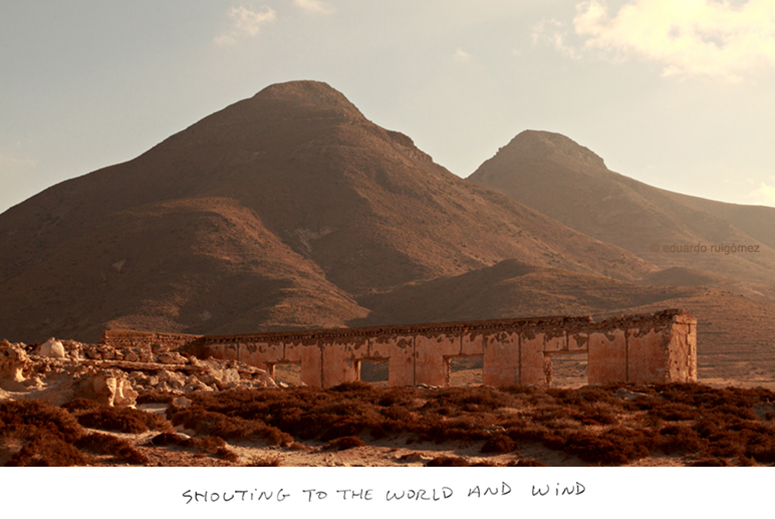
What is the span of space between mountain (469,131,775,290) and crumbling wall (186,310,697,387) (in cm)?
9534

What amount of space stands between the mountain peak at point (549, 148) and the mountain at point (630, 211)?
Answer: 0.76ft

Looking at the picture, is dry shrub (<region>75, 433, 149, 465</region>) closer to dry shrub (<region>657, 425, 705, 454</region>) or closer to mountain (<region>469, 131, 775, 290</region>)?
dry shrub (<region>657, 425, 705, 454</region>)

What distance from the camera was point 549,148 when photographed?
17988 cm

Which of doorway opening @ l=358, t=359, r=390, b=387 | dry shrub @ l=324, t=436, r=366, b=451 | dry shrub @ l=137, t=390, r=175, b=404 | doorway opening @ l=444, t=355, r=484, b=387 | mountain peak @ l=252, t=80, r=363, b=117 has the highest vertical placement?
mountain peak @ l=252, t=80, r=363, b=117

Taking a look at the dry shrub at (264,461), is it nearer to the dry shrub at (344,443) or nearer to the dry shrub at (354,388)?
the dry shrub at (344,443)

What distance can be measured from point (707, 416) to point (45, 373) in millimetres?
14998

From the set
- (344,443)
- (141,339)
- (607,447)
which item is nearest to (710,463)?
(607,447)

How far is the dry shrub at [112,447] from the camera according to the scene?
11.9 m

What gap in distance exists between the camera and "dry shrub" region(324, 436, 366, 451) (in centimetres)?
1483

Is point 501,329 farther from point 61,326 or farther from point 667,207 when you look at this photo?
point 667,207

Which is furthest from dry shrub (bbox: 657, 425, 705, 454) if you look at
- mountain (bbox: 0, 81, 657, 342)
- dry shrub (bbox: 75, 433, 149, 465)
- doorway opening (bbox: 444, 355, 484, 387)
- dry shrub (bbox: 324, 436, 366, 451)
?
mountain (bbox: 0, 81, 657, 342)

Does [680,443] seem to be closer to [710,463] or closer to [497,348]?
[710,463]

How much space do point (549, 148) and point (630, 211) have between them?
40644 millimetres
